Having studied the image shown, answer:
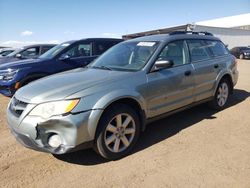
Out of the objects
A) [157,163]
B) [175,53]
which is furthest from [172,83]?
[157,163]

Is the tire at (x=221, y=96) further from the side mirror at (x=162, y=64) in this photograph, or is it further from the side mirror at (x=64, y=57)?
the side mirror at (x=64, y=57)

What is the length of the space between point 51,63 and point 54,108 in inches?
175

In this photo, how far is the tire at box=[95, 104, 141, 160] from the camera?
378cm

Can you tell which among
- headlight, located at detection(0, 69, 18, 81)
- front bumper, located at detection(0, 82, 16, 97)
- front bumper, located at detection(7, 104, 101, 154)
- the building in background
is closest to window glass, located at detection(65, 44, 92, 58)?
headlight, located at detection(0, 69, 18, 81)

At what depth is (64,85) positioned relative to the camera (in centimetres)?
395

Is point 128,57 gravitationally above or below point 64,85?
above

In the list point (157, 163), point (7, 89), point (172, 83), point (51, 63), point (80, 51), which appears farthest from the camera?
point (80, 51)

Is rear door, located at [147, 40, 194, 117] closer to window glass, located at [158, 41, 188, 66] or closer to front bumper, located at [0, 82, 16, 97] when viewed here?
window glass, located at [158, 41, 188, 66]

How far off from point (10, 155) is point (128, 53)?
2461mm

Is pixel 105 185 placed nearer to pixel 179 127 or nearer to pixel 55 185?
pixel 55 185

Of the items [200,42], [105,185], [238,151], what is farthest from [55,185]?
[200,42]

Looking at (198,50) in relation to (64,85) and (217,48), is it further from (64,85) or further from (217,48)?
(64,85)

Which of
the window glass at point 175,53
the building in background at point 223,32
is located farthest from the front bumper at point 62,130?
the building in background at point 223,32

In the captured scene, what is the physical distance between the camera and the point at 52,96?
12.0 ft
